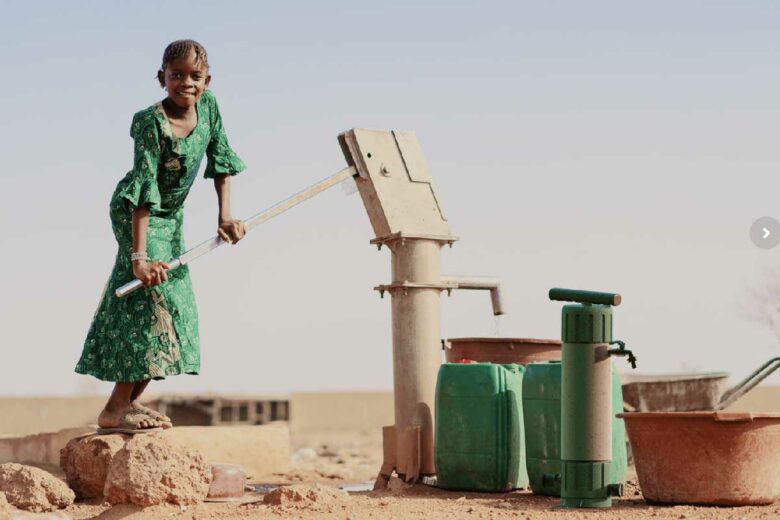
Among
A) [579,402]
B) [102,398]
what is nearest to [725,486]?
[579,402]

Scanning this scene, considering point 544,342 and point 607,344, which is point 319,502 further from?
point 544,342

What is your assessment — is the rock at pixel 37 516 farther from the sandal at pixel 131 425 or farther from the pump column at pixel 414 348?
the pump column at pixel 414 348

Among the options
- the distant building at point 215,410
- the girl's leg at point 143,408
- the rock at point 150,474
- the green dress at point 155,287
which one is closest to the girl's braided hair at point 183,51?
the green dress at point 155,287

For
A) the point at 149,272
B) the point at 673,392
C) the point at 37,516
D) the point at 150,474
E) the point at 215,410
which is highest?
the point at 149,272

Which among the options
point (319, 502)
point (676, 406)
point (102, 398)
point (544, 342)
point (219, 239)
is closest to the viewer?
point (319, 502)

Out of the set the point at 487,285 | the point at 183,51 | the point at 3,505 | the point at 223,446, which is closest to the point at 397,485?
the point at 487,285

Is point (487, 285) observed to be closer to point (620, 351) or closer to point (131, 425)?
point (620, 351)

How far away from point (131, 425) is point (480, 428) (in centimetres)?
199

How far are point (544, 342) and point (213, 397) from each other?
56.5 ft

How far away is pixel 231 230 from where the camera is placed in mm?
6105

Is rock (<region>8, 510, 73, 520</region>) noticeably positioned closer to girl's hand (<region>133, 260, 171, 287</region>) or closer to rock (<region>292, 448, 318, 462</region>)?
girl's hand (<region>133, 260, 171, 287</region>)

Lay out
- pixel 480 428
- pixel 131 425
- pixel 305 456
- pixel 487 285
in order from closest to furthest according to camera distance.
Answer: pixel 131 425, pixel 480 428, pixel 487 285, pixel 305 456

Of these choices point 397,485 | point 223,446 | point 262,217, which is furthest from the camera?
point 223,446

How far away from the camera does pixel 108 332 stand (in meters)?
6.18
